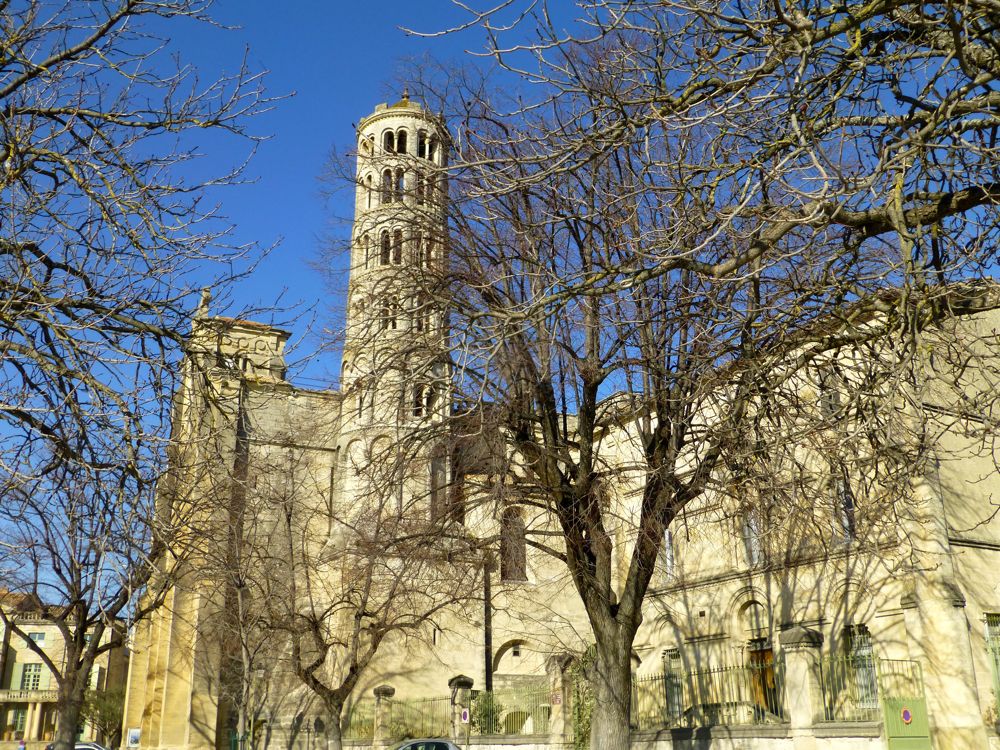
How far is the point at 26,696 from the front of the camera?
63812 millimetres

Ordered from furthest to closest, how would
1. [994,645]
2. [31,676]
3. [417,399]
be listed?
1. [31,676]
2. [994,645]
3. [417,399]

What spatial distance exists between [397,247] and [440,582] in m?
7.26

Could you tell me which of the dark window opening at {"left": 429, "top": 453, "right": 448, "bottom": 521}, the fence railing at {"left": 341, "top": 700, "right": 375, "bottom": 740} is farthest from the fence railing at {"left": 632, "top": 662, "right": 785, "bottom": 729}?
the fence railing at {"left": 341, "top": 700, "right": 375, "bottom": 740}

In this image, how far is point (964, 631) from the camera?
19781 millimetres

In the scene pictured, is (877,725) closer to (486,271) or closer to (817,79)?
(486,271)

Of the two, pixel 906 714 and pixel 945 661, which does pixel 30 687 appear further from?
pixel 906 714

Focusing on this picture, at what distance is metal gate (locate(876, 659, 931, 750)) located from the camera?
15.8 meters

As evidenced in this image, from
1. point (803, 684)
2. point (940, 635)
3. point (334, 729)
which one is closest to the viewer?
point (803, 684)

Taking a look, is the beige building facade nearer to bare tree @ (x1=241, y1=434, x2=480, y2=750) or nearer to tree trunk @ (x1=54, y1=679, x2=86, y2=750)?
bare tree @ (x1=241, y1=434, x2=480, y2=750)

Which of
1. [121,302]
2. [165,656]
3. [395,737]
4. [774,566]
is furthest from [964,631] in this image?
[165,656]

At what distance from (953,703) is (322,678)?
62.0 feet

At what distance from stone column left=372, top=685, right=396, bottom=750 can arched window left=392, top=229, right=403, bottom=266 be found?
15.4m

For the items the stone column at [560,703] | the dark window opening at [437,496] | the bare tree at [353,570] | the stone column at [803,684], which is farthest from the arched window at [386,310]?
the stone column at [560,703]

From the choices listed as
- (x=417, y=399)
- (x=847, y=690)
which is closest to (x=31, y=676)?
(x=417, y=399)
